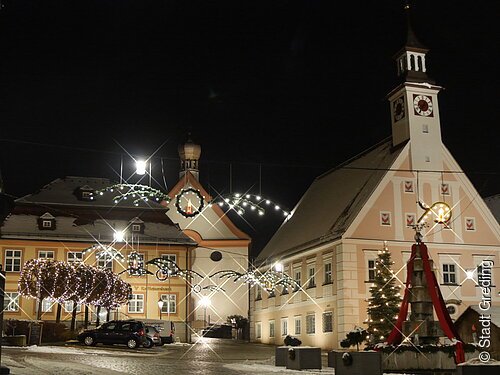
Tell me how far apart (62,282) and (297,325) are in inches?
538

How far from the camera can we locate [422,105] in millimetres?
41594

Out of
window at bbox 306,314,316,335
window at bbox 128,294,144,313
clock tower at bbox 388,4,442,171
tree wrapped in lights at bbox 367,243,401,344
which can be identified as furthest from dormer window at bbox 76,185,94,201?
tree wrapped in lights at bbox 367,243,401,344

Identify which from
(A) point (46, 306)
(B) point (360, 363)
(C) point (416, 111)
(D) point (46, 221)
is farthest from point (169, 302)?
(B) point (360, 363)

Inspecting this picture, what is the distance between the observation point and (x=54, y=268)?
3966 cm

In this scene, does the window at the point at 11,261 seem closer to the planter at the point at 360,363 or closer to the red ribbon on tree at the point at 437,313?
the red ribbon on tree at the point at 437,313

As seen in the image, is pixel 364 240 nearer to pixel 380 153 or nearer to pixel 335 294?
pixel 335 294

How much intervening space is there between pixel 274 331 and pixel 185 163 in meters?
24.6

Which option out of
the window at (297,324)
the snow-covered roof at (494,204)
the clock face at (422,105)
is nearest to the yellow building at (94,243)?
the window at (297,324)

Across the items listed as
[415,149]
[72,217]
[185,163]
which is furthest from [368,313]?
[185,163]

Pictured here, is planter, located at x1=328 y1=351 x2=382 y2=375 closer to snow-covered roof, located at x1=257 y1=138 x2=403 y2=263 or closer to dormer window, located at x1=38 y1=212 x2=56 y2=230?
snow-covered roof, located at x1=257 y1=138 x2=403 y2=263

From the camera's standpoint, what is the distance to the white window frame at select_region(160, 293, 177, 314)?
5016cm

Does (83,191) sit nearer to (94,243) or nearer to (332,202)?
(94,243)

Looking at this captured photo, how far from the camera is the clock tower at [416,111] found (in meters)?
40.9

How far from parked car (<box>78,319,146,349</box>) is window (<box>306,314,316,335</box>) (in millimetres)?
10624
